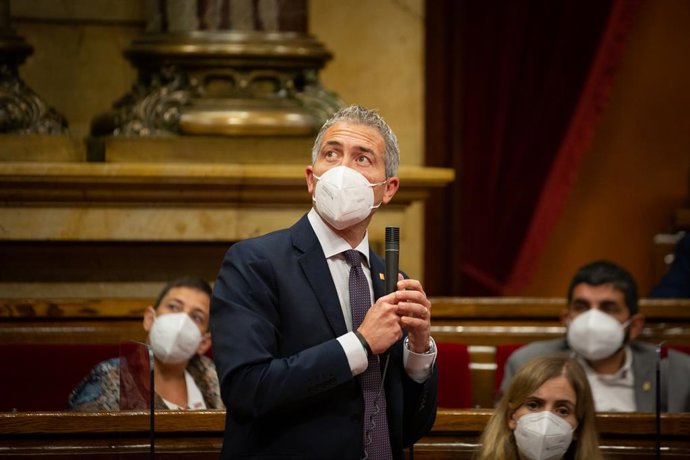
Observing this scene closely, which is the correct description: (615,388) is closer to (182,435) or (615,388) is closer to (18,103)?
(182,435)

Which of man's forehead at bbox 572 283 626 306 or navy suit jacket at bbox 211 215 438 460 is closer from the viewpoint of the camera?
navy suit jacket at bbox 211 215 438 460

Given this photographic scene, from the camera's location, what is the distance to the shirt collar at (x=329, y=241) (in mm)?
2367

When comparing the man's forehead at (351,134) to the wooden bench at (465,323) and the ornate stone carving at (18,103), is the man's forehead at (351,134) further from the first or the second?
the ornate stone carving at (18,103)

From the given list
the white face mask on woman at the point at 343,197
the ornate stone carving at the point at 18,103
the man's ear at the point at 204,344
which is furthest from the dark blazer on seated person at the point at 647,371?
the ornate stone carving at the point at 18,103

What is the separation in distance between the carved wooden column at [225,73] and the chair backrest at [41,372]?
111 centimetres

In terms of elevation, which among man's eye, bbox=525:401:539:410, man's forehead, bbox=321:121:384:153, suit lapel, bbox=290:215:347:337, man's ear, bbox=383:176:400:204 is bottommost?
man's eye, bbox=525:401:539:410

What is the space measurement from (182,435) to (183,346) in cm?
76

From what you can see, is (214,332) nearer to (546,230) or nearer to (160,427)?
(160,427)

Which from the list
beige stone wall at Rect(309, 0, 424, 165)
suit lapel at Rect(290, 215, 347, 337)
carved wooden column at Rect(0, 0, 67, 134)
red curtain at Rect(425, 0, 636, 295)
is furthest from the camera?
red curtain at Rect(425, 0, 636, 295)

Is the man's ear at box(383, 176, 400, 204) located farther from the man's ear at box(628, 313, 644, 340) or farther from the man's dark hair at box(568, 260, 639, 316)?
the man's ear at box(628, 313, 644, 340)

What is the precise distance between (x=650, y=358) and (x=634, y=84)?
334cm

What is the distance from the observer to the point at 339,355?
7.18 feet

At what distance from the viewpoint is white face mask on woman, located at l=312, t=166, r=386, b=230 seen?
90.9 inches

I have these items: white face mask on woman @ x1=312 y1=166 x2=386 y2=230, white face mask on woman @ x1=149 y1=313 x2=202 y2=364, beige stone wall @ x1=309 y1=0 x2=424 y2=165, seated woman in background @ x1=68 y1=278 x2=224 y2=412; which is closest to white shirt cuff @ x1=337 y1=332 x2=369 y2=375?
white face mask on woman @ x1=312 y1=166 x2=386 y2=230
